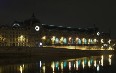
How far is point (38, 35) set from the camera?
144 meters

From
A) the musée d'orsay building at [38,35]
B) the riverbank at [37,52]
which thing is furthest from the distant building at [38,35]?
the riverbank at [37,52]

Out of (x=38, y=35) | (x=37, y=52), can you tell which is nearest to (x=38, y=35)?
(x=38, y=35)

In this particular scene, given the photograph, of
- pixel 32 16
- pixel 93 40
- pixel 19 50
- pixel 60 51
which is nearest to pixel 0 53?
pixel 19 50

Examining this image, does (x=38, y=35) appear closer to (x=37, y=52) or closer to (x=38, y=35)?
(x=38, y=35)

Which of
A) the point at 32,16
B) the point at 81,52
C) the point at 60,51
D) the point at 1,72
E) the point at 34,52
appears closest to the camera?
the point at 1,72

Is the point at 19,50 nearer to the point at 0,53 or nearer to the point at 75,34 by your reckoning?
the point at 0,53

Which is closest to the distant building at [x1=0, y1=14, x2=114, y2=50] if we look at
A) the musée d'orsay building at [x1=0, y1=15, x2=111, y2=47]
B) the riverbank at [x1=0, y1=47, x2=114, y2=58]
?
the musée d'orsay building at [x1=0, y1=15, x2=111, y2=47]

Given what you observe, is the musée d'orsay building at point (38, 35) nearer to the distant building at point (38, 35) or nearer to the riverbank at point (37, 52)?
the distant building at point (38, 35)

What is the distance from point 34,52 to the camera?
98.0 m

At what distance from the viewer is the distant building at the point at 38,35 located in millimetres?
133300

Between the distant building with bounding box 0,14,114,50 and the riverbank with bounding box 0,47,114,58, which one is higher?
the distant building with bounding box 0,14,114,50

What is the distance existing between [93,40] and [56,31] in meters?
35.9

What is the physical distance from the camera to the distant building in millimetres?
133300

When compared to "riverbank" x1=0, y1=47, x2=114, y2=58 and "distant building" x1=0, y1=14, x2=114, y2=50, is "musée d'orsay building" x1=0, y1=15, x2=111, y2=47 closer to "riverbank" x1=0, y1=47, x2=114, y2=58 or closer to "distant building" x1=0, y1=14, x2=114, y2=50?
"distant building" x1=0, y1=14, x2=114, y2=50
